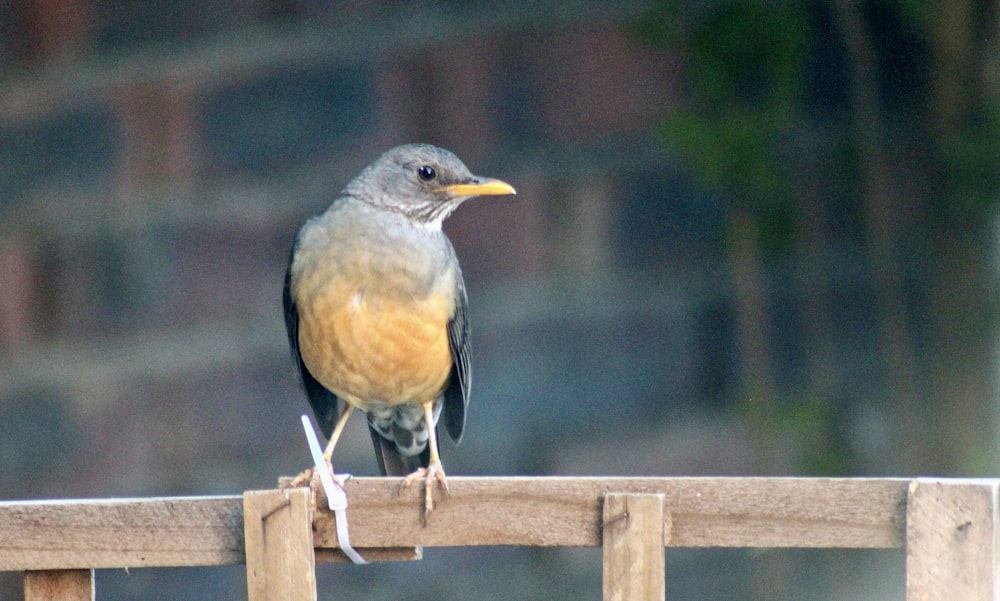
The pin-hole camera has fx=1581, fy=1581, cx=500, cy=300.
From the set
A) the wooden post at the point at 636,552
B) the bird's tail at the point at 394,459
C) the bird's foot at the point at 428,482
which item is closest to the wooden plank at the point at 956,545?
the wooden post at the point at 636,552

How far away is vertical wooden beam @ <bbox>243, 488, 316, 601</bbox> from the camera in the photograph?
2395 mm

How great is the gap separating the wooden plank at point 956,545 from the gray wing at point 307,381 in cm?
165

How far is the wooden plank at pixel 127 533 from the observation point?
2.45 meters

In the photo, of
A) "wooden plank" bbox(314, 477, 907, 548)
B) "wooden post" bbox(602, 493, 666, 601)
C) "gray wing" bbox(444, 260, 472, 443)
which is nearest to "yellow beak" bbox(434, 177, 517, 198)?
"gray wing" bbox(444, 260, 472, 443)

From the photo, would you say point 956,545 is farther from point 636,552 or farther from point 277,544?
point 277,544

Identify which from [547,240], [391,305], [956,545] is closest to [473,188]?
[391,305]

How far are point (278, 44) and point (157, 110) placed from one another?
0.37 meters

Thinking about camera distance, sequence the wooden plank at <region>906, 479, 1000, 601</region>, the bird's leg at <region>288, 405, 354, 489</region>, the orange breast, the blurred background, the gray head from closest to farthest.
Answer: the wooden plank at <region>906, 479, 1000, 601</region>
the bird's leg at <region>288, 405, 354, 489</region>
the orange breast
the gray head
the blurred background

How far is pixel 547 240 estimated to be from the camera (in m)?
4.42

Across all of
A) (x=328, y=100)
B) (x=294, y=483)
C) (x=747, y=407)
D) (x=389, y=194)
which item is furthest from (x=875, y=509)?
(x=328, y=100)

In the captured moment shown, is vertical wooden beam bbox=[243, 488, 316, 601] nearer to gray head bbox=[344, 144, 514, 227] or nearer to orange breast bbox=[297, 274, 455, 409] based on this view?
orange breast bbox=[297, 274, 455, 409]

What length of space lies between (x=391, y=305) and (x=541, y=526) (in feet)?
3.65

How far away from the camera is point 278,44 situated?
13.8 feet

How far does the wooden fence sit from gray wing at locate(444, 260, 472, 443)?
3.22 feet
